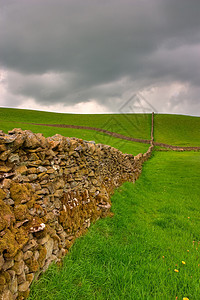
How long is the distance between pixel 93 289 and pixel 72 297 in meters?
0.45

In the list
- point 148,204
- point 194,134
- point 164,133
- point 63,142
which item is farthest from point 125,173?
point 194,134

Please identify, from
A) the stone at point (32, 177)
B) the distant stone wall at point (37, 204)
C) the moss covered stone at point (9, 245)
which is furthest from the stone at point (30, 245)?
the stone at point (32, 177)

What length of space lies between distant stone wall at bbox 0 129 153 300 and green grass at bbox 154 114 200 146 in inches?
1844

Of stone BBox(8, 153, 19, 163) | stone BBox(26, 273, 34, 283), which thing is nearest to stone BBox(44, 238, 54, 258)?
stone BBox(26, 273, 34, 283)

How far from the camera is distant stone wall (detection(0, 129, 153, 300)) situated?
2537 mm

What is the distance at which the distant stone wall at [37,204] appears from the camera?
2.54 meters

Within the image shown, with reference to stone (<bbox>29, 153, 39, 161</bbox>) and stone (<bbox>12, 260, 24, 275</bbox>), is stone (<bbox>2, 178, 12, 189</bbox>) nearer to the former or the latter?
stone (<bbox>29, 153, 39, 161</bbox>)

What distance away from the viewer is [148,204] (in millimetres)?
8648

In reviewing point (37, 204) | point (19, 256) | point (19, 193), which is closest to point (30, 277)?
point (19, 256)

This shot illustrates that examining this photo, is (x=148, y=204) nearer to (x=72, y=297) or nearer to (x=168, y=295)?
(x=168, y=295)

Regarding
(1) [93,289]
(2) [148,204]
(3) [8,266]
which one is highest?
(3) [8,266]

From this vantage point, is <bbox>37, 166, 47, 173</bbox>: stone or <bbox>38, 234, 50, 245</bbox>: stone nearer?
<bbox>38, 234, 50, 245</bbox>: stone

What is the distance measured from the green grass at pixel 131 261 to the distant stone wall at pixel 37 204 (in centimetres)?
34

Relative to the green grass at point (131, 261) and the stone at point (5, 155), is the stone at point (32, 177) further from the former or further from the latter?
the green grass at point (131, 261)
